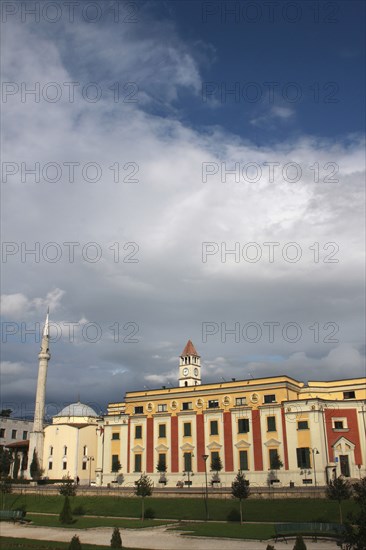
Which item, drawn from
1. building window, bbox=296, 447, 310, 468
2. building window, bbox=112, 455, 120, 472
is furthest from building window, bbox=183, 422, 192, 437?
building window, bbox=296, 447, 310, 468

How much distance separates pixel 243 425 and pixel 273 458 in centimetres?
564

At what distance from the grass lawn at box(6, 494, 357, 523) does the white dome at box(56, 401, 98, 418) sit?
106 ft

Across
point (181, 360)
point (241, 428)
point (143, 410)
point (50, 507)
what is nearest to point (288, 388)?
point (241, 428)

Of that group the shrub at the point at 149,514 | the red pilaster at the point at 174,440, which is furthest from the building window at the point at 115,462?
the shrub at the point at 149,514

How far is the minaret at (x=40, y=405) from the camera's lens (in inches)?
3280

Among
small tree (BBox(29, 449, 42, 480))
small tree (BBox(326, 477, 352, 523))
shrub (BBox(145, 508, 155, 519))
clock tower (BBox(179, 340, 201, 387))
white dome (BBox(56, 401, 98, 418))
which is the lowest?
shrub (BBox(145, 508, 155, 519))

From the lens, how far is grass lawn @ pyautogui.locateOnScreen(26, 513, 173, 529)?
4006cm

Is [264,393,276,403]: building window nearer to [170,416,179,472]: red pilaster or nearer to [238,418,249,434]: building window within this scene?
[238,418,249,434]: building window

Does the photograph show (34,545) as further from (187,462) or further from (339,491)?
(187,462)

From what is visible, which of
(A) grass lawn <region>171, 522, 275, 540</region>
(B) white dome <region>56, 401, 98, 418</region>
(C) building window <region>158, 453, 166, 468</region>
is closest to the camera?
(A) grass lawn <region>171, 522, 275, 540</region>

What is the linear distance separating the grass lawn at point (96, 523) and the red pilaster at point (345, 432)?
24.4 m

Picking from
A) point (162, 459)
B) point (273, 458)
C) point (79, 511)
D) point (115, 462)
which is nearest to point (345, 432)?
point (273, 458)

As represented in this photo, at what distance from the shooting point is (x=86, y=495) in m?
56.9

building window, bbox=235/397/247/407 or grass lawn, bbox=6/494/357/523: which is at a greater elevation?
building window, bbox=235/397/247/407
